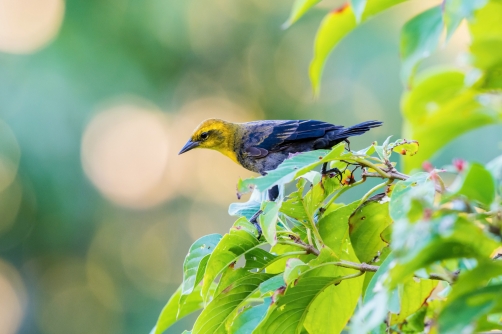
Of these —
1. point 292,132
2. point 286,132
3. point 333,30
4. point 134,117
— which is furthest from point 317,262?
point 134,117

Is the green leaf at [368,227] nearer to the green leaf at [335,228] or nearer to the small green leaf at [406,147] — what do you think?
the green leaf at [335,228]

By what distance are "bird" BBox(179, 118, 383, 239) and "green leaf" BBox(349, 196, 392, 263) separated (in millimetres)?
1403

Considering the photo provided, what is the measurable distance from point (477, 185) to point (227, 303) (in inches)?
39.8

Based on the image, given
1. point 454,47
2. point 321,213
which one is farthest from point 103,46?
point 321,213

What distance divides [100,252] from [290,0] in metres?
5.98

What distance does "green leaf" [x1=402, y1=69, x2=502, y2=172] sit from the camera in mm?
1271

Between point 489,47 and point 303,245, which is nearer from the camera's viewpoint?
point 489,47

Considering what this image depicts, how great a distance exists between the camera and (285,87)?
36.0 ft

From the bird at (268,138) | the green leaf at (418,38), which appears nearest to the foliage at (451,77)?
the green leaf at (418,38)

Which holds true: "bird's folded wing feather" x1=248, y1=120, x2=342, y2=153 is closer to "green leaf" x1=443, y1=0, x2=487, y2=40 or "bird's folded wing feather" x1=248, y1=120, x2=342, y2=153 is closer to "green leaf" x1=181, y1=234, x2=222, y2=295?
"green leaf" x1=181, y1=234, x2=222, y2=295

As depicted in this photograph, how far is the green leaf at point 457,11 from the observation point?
1.12m

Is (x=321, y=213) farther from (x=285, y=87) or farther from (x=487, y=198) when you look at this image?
(x=285, y=87)

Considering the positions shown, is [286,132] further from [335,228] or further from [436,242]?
[436,242]

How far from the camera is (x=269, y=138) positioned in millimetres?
4199
